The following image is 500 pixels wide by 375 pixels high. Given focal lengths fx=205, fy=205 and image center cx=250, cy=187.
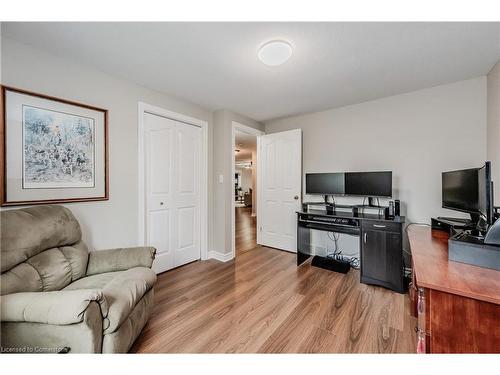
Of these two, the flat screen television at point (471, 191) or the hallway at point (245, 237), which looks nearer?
the flat screen television at point (471, 191)

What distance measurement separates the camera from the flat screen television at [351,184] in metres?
2.51

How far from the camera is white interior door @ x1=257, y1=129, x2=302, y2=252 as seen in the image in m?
3.36

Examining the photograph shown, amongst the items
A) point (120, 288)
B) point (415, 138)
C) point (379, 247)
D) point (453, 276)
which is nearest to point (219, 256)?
point (120, 288)

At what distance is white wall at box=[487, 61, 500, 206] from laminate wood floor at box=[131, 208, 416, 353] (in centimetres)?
142

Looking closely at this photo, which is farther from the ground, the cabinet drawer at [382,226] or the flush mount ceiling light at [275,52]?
the flush mount ceiling light at [275,52]

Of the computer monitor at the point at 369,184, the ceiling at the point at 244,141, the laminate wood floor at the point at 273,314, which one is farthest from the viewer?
the ceiling at the point at 244,141

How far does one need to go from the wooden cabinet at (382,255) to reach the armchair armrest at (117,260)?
7.40ft

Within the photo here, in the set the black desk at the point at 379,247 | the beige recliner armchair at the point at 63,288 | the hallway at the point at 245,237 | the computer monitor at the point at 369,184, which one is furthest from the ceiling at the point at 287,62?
the hallway at the point at 245,237

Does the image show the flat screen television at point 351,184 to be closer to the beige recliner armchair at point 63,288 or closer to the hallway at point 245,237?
the hallway at point 245,237

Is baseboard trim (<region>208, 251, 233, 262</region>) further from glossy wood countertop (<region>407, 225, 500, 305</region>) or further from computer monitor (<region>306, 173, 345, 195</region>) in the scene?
glossy wood countertop (<region>407, 225, 500, 305</region>)

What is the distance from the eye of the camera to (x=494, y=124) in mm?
1961

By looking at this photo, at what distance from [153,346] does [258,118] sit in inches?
128

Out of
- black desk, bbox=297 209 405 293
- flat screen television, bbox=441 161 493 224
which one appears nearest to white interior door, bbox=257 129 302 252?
black desk, bbox=297 209 405 293

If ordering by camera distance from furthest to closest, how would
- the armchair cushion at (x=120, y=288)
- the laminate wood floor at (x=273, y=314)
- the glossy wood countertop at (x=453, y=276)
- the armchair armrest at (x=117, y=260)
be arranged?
the armchair armrest at (x=117, y=260) → the laminate wood floor at (x=273, y=314) → the armchair cushion at (x=120, y=288) → the glossy wood countertop at (x=453, y=276)
